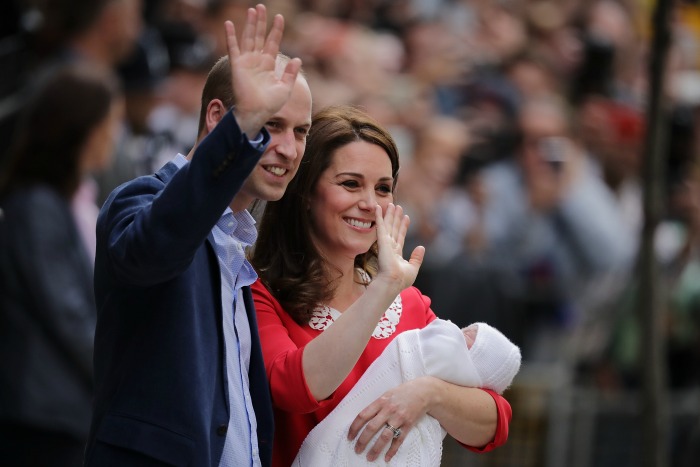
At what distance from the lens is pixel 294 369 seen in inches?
135

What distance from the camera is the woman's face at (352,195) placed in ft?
12.3

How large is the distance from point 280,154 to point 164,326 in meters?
0.55

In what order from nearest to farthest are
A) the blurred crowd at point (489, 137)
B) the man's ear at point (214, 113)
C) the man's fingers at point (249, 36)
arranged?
the man's fingers at point (249, 36), the man's ear at point (214, 113), the blurred crowd at point (489, 137)

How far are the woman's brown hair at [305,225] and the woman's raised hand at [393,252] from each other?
25cm

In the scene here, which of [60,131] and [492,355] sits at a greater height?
[60,131]

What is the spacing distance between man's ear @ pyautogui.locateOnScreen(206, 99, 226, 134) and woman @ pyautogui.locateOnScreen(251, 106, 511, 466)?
21.9 inches

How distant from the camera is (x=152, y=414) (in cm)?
311

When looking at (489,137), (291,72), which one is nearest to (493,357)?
(291,72)

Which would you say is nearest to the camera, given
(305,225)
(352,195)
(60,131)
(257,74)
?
(257,74)

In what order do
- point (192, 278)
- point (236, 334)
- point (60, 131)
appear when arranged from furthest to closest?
point (60, 131), point (236, 334), point (192, 278)

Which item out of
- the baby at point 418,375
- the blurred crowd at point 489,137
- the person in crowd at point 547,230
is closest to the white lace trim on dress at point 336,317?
the baby at point 418,375

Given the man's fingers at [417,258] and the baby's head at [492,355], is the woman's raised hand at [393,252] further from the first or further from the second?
the baby's head at [492,355]

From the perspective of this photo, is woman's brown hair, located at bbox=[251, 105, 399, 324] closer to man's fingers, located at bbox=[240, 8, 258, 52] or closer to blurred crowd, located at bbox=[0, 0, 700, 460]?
man's fingers, located at bbox=[240, 8, 258, 52]

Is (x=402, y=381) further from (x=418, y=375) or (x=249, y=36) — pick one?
(x=249, y=36)
